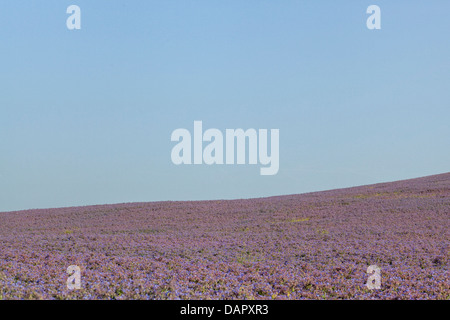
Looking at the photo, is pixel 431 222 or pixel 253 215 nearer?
pixel 431 222

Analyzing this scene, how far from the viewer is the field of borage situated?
9766 millimetres

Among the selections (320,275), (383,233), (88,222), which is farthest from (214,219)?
(320,275)

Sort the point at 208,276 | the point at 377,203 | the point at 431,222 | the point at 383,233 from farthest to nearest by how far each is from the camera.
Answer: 1. the point at 377,203
2. the point at 431,222
3. the point at 383,233
4. the point at 208,276

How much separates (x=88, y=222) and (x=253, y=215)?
11.6 m

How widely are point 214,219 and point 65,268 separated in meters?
17.3

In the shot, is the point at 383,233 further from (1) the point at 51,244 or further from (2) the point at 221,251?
(1) the point at 51,244

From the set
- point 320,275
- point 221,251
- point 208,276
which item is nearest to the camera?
point 208,276

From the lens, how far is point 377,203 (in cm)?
3244

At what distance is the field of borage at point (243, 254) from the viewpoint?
32.0 feet

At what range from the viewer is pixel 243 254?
1588 cm

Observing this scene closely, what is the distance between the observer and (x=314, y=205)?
33844 millimetres
